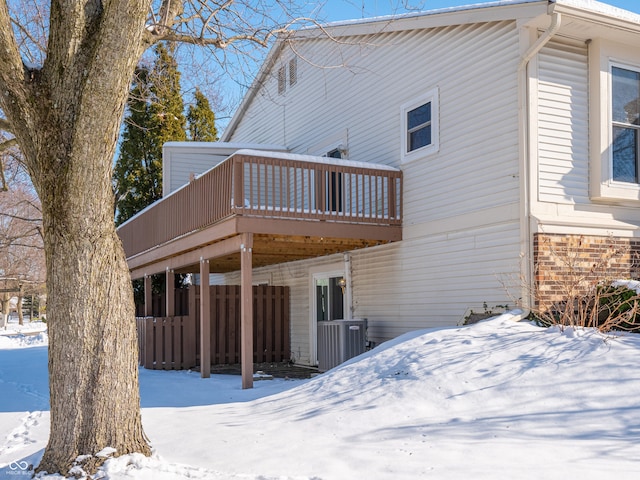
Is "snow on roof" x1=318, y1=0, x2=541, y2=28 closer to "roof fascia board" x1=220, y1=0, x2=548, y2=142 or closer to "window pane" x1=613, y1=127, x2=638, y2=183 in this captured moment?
"roof fascia board" x1=220, y1=0, x2=548, y2=142

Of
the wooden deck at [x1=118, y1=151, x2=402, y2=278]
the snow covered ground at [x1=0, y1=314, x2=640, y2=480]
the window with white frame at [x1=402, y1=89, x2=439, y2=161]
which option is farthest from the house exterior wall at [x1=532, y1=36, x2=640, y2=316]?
the wooden deck at [x1=118, y1=151, x2=402, y2=278]

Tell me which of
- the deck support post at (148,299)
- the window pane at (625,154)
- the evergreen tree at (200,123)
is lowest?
the deck support post at (148,299)

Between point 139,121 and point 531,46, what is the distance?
59.6 ft

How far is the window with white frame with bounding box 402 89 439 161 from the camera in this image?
36.5 ft

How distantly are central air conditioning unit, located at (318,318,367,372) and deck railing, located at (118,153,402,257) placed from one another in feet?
6.87

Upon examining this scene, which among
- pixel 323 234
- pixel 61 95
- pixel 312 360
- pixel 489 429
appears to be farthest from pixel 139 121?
pixel 489 429

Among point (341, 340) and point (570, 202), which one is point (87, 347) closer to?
point (341, 340)

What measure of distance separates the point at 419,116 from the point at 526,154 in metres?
2.85

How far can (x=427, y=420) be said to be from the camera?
6.52 m

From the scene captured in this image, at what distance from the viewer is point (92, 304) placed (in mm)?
5574

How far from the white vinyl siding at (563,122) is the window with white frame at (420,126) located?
6.81 ft

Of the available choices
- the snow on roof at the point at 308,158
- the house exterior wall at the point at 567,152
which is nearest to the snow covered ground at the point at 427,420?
the house exterior wall at the point at 567,152

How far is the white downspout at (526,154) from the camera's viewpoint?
891 cm

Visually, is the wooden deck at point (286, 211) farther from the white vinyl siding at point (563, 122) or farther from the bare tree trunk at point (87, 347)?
the bare tree trunk at point (87, 347)
